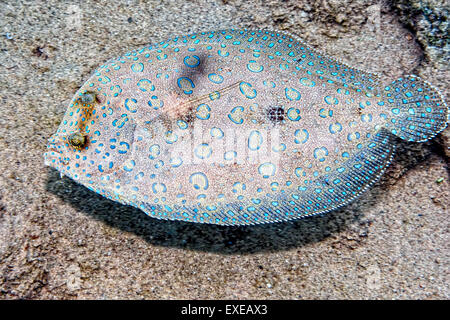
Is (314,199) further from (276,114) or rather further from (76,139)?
(76,139)

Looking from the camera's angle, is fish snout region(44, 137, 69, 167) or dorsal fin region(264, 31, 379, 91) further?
dorsal fin region(264, 31, 379, 91)

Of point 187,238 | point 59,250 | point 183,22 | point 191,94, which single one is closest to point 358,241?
point 187,238

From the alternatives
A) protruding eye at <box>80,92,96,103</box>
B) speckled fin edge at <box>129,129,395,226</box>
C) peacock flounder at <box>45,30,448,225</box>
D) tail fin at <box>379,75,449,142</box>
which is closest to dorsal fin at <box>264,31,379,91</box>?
peacock flounder at <box>45,30,448,225</box>

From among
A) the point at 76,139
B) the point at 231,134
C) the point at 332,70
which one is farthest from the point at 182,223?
the point at 332,70

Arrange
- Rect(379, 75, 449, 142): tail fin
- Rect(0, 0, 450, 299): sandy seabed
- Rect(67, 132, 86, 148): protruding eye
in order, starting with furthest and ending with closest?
Rect(0, 0, 450, 299): sandy seabed → Rect(379, 75, 449, 142): tail fin → Rect(67, 132, 86, 148): protruding eye

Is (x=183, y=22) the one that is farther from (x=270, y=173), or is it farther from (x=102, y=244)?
(x=102, y=244)

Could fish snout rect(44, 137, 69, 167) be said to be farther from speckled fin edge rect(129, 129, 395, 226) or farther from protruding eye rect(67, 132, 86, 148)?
speckled fin edge rect(129, 129, 395, 226)
